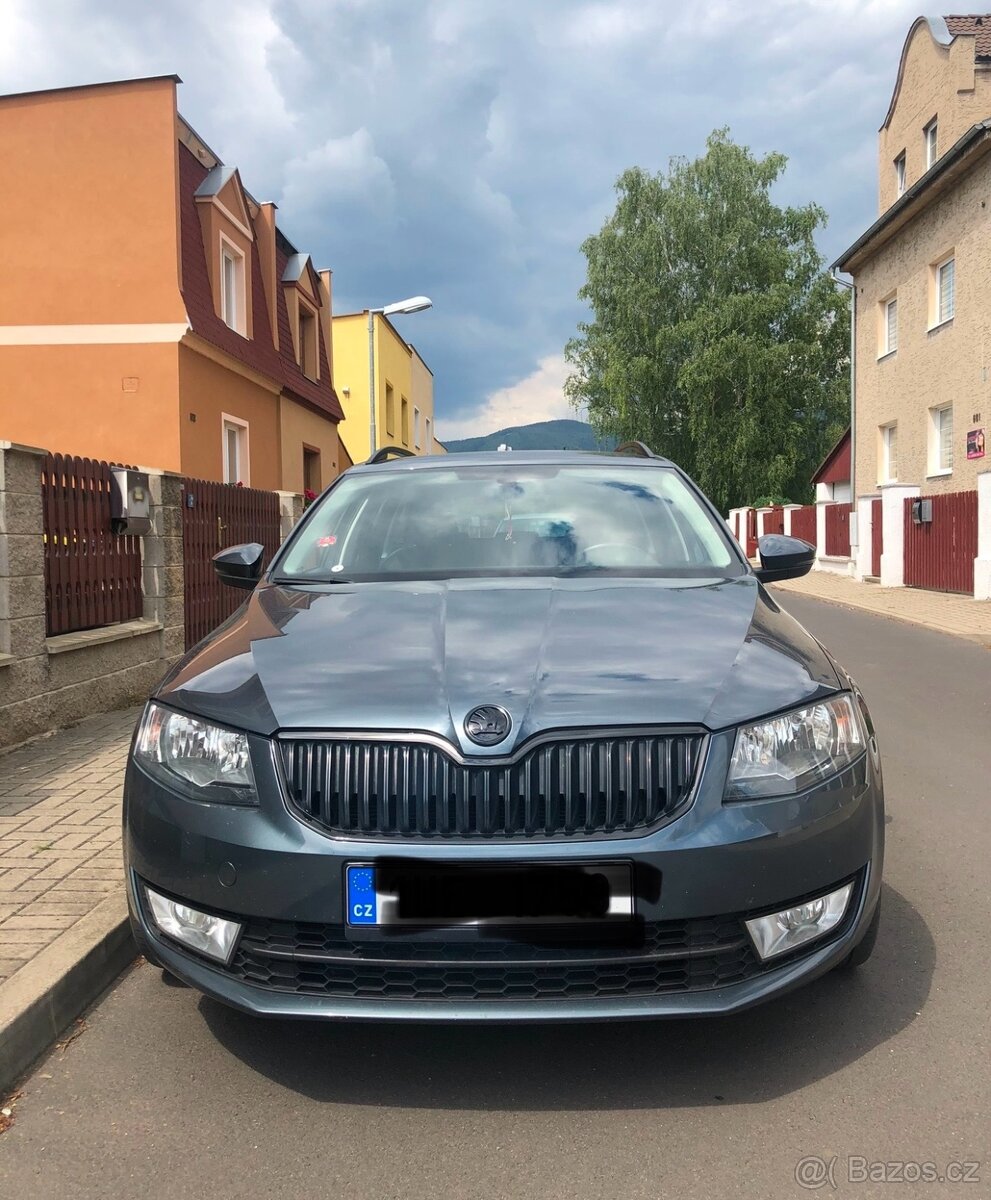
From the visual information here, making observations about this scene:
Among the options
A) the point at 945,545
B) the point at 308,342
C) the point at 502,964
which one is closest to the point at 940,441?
the point at 945,545

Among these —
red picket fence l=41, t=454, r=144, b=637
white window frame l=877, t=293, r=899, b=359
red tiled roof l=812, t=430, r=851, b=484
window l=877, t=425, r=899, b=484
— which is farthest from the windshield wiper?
red tiled roof l=812, t=430, r=851, b=484

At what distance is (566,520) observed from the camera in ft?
13.0

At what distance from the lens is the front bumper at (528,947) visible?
A: 2.27 meters

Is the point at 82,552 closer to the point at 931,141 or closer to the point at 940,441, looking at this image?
the point at 940,441

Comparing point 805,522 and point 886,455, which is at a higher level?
point 886,455

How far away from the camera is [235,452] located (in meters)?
17.2

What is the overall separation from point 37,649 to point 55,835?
2458 mm

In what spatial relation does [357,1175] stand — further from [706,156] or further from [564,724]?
[706,156]

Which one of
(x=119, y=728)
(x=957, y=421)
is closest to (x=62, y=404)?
(x=119, y=728)

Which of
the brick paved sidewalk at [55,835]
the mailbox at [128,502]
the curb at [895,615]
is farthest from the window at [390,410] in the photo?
the brick paved sidewalk at [55,835]

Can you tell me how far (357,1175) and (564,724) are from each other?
1.03m

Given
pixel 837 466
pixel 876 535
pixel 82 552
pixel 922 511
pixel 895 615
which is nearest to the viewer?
pixel 82 552

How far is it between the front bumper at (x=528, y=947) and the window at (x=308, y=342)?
2017 centimetres
